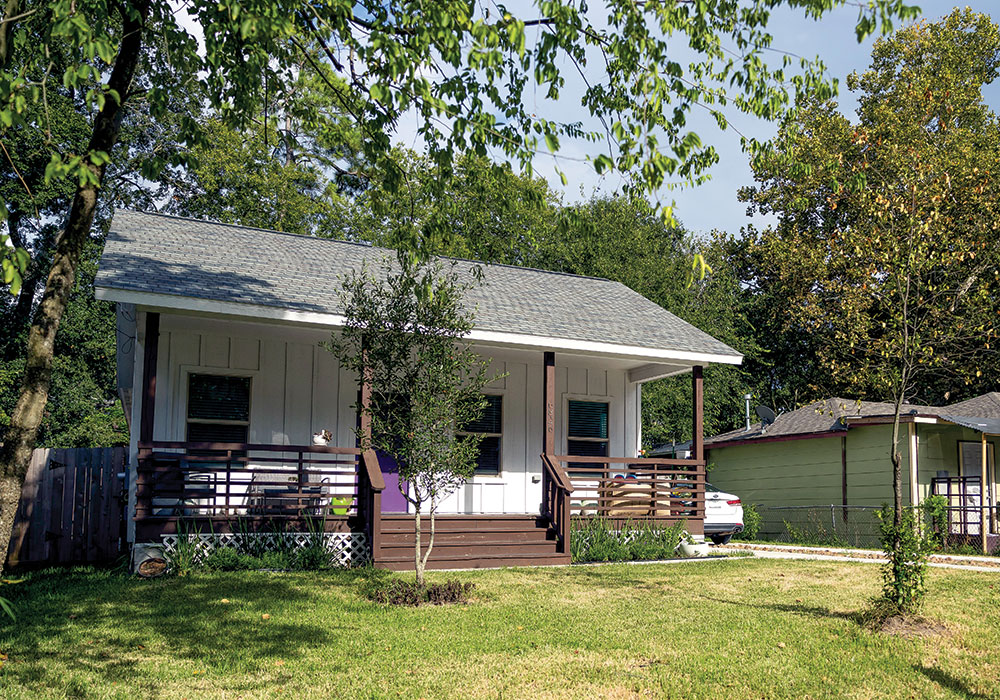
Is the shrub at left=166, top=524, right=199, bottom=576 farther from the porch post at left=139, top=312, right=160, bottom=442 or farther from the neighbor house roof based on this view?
the neighbor house roof

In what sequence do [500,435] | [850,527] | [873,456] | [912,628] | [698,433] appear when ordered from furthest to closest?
[850,527] → [873,456] → [500,435] → [698,433] → [912,628]

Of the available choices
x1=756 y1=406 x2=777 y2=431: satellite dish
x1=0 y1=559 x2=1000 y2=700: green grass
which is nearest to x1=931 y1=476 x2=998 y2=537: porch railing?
x1=756 y1=406 x2=777 y2=431: satellite dish

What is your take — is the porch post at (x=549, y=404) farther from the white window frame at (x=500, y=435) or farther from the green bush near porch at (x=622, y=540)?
the white window frame at (x=500, y=435)

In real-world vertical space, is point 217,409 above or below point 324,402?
below

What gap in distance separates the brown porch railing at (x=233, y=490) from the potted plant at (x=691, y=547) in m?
5.21

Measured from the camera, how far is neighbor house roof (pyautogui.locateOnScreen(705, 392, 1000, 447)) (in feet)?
59.3

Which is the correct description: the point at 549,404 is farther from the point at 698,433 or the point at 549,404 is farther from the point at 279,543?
the point at 279,543

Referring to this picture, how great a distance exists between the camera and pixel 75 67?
18.3 feet

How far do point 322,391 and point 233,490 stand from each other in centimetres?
214

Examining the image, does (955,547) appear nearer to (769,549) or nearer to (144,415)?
(769,549)

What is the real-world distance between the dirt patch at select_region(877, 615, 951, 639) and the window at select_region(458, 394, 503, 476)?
8378 mm

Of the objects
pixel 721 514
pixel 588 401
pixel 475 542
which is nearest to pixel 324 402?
pixel 475 542

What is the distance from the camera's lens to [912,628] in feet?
26.8

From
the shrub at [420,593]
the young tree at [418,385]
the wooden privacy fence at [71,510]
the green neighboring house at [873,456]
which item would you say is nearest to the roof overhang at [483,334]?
the young tree at [418,385]
